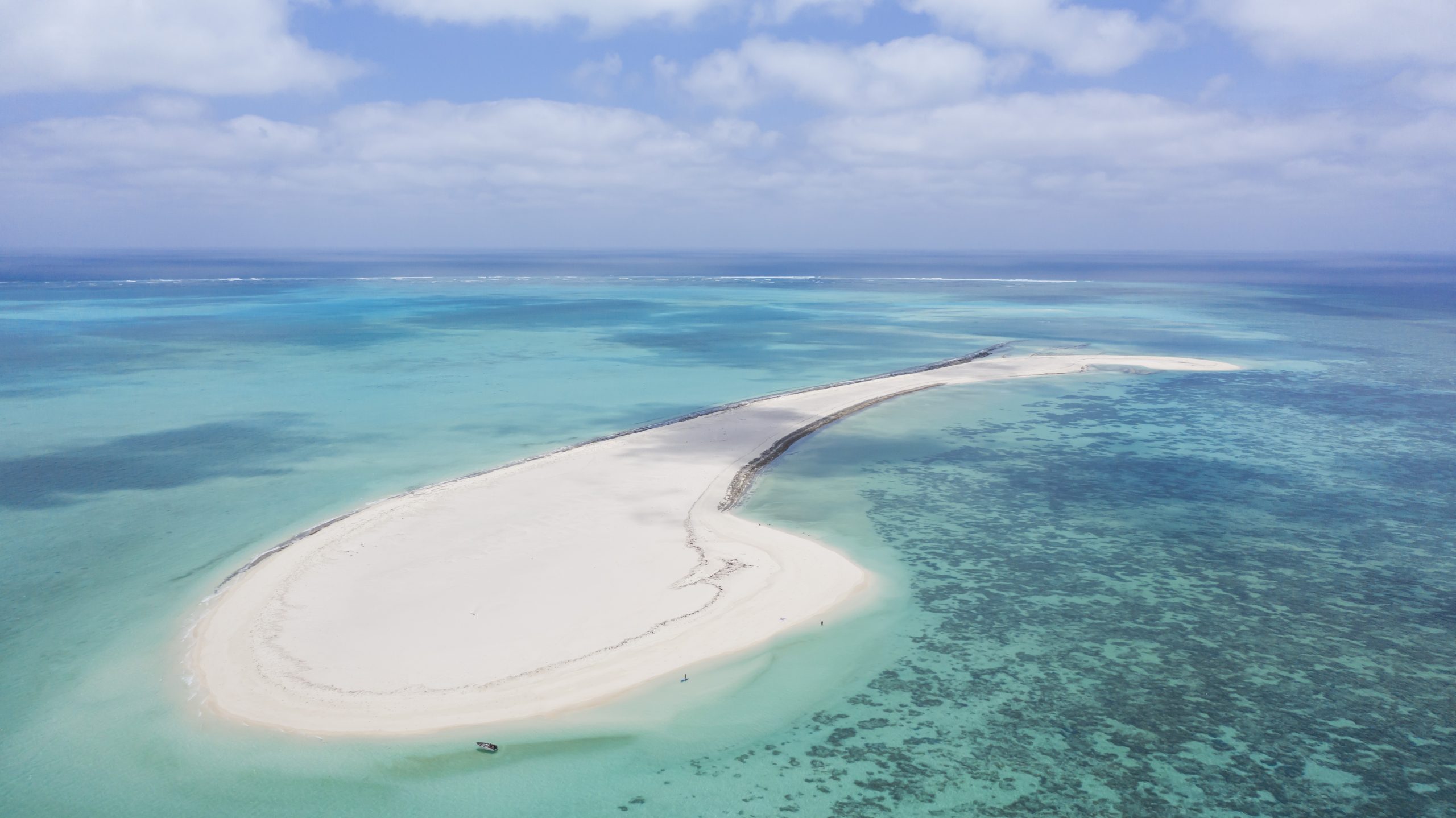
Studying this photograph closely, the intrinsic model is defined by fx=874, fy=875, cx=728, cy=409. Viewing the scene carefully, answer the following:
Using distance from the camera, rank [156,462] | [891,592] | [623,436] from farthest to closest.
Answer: [623,436]
[156,462]
[891,592]

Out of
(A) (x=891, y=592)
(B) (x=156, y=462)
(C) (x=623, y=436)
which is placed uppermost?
(C) (x=623, y=436)

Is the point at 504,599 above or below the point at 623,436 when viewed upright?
below

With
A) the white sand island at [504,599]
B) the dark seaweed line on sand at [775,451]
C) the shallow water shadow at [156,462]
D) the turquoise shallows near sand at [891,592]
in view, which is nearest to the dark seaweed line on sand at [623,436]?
the dark seaweed line on sand at [775,451]

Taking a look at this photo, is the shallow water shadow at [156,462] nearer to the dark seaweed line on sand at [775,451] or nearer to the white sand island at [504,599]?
the white sand island at [504,599]

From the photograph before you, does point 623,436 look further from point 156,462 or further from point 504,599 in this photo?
point 156,462

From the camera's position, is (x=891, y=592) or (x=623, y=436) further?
(x=623, y=436)

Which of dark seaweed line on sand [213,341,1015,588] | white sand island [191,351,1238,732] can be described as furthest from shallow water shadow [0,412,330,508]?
white sand island [191,351,1238,732]

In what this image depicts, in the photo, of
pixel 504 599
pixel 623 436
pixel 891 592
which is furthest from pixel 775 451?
pixel 504 599
